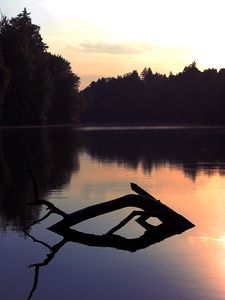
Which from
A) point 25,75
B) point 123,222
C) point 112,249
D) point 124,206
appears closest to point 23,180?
point 124,206

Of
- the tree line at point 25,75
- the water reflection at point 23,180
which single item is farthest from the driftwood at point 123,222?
the tree line at point 25,75

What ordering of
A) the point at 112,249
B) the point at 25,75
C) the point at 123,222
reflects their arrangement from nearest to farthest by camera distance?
the point at 112,249 → the point at 123,222 → the point at 25,75

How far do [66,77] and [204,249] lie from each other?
12717cm

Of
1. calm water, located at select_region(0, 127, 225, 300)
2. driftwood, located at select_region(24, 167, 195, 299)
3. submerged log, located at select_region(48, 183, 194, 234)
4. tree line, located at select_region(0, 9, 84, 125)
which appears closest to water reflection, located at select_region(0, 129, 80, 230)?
calm water, located at select_region(0, 127, 225, 300)

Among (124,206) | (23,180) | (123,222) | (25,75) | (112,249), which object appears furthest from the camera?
(25,75)

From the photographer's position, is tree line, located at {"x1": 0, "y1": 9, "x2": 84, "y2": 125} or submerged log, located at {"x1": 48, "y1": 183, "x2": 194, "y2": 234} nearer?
submerged log, located at {"x1": 48, "y1": 183, "x2": 194, "y2": 234}

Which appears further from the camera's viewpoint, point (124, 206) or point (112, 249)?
point (124, 206)

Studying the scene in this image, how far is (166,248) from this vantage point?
41.7ft

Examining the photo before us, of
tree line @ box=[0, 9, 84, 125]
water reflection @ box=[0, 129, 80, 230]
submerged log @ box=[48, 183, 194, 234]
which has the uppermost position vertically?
tree line @ box=[0, 9, 84, 125]

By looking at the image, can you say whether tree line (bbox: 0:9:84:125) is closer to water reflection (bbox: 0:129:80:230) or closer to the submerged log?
water reflection (bbox: 0:129:80:230)

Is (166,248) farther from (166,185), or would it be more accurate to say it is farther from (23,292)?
(166,185)

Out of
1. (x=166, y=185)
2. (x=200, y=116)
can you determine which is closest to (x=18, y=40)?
(x=200, y=116)

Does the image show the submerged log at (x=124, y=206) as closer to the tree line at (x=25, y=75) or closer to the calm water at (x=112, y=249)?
the calm water at (x=112, y=249)

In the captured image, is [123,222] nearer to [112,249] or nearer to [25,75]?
[112,249]
